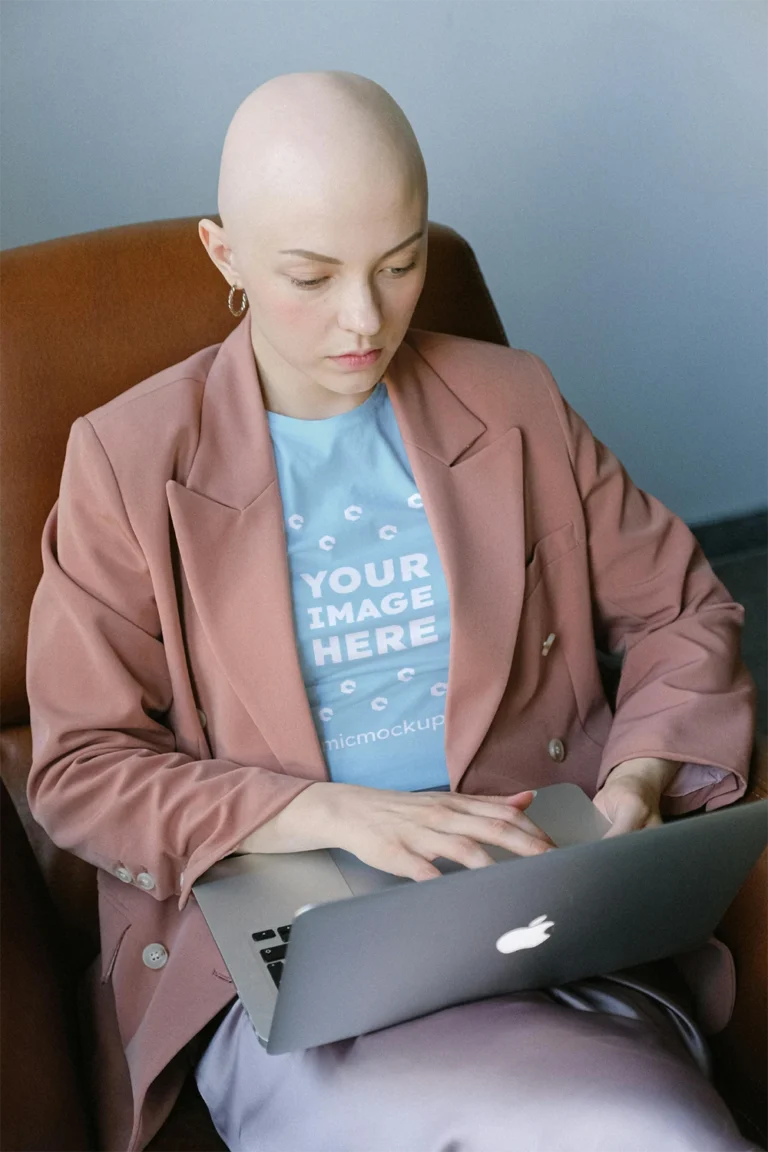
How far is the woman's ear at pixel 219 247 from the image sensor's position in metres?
1.27

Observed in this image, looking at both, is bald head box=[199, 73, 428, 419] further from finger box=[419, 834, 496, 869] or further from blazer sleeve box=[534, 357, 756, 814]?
finger box=[419, 834, 496, 869]

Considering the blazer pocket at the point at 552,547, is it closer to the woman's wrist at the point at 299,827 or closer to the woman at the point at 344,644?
the woman at the point at 344,644

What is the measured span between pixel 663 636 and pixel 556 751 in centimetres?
17

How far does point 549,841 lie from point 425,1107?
25cm

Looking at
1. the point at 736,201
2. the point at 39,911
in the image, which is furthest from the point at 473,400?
the point at 736,201

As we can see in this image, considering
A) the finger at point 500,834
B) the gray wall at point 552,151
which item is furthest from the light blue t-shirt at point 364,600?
the gray wall at point 552,151

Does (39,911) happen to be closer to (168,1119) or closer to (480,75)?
(168,1119)

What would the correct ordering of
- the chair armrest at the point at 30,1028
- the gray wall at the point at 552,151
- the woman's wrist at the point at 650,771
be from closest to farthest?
1. the chair armrest at the point at 30,1028
2. the woman's wrist at the point at 650,771
3. the gray wall at the point at 552,151

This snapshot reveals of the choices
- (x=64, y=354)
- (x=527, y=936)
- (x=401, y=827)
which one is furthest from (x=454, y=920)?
(x=64, y=354)

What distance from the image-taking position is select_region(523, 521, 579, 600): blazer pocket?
→ 1413 millimetres

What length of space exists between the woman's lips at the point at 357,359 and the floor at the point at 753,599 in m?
1.48

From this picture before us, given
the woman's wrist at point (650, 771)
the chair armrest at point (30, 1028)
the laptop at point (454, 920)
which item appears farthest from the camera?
the woman's wrist at point (650, 771)

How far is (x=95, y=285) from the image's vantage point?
4.79 ft

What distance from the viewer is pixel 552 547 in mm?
1422
